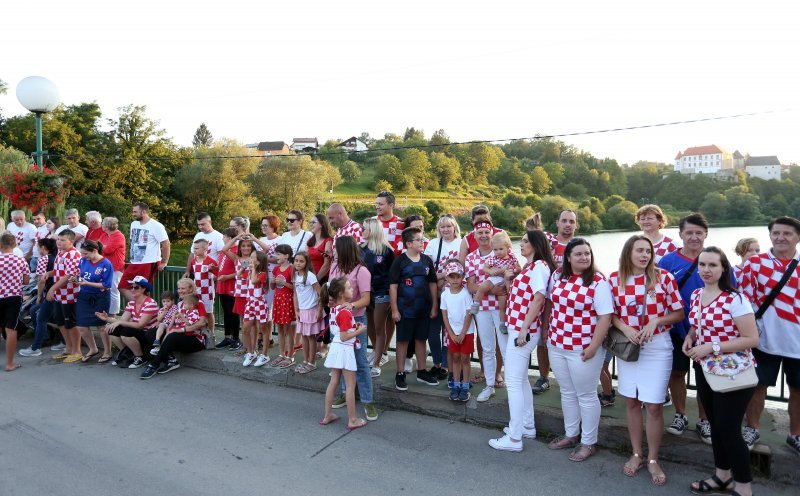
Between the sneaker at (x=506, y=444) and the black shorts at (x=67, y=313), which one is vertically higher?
the black shorts at (x=67, y=313)

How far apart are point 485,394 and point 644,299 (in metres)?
1.76

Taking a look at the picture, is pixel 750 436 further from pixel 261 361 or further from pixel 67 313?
pixel 67 313

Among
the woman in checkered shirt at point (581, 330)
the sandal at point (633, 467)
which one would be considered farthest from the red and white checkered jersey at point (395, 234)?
the sandal at point (633, 467)

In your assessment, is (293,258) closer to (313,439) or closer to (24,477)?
(313,439)

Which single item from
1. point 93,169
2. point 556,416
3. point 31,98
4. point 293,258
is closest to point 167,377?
point 293,258

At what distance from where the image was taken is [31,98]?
31.6 ft

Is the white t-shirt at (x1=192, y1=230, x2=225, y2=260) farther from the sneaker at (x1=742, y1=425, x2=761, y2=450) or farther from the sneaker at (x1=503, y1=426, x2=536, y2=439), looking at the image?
the sneaker at (x1=742, y1=425, x2=761, y2=450)

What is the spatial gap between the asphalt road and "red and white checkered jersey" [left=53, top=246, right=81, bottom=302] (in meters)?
1.67

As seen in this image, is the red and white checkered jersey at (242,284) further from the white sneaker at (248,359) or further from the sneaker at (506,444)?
the sneaker at (506,444)

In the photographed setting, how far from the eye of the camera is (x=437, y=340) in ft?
17.4

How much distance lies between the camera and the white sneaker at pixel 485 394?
4.72m

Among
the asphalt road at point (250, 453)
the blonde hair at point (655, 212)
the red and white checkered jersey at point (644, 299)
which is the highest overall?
the blonde hair at point (655, 212)

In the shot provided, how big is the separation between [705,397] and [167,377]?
5.73m

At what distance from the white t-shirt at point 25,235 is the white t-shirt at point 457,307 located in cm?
797
